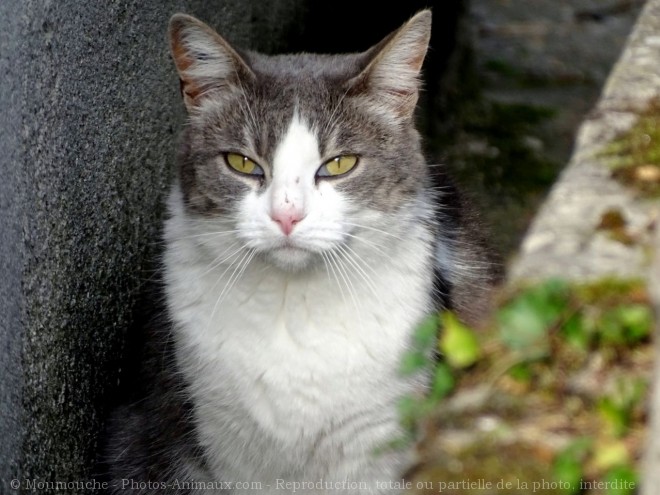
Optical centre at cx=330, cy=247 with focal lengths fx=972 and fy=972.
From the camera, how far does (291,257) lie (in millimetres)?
2592

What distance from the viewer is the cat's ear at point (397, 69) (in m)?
2.73

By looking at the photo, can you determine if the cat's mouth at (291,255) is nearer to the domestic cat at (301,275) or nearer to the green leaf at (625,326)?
the domestic cat at (301,275)

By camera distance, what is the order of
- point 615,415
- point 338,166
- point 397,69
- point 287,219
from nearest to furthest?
point 615,415, point 287,219, point 338,166, point 397,69

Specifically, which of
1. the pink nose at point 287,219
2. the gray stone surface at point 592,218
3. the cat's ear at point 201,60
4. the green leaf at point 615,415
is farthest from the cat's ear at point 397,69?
the green leaf at point 615,415

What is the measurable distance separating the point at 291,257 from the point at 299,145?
12.0 inches

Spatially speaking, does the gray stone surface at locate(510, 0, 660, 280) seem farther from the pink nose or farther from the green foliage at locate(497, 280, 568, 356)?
the pink nose

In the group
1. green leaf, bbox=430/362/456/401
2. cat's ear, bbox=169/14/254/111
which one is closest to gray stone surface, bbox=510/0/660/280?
green leaf, bbox=430/362/456/401

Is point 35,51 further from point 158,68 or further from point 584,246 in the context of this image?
point 584,246

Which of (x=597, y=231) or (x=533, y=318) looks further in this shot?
(x=597, y=231)

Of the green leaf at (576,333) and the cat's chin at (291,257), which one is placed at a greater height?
the green leaf at (576,333)

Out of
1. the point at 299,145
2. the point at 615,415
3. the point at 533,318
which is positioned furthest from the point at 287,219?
the point at 615,415

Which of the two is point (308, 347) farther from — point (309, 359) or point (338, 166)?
point (338, 166)

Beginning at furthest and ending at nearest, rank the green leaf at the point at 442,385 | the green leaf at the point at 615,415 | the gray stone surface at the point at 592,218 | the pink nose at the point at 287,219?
1. the pink nose at the point at 287,219
2. the gray stone surface at the point at 592,218
3. the green leaf at the point at 442,385
4. the green leaf at the point at 615,415

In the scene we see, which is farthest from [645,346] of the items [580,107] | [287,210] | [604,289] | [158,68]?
[580,107]
